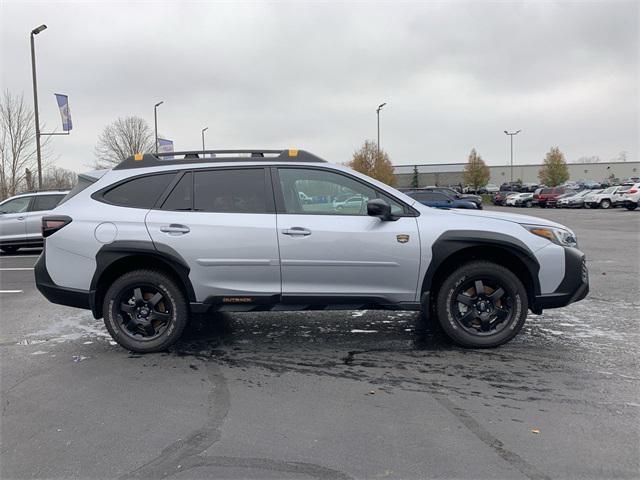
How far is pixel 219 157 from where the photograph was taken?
518cm

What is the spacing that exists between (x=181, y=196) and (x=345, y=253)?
166cm

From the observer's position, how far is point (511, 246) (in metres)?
4.75

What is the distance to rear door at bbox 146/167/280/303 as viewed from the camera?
471 centimetres

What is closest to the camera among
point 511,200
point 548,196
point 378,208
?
point 378,208

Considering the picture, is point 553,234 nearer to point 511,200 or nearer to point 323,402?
point 323,402

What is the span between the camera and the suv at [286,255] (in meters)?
4.72

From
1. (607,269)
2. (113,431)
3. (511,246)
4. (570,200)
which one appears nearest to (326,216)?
(511,246)

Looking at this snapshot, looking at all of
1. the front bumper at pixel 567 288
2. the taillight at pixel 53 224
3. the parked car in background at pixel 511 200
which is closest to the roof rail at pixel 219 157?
the taillight at pixel 53 224

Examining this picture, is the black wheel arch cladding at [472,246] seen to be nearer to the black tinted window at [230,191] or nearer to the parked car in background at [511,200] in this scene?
the black tinted window at [230,191]

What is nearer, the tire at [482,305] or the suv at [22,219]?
the tire at [482,305]

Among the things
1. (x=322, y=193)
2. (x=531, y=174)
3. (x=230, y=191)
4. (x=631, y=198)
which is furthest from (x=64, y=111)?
(x=531, y=174)

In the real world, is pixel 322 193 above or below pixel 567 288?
above

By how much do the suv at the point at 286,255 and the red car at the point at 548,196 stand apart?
41.0 metres

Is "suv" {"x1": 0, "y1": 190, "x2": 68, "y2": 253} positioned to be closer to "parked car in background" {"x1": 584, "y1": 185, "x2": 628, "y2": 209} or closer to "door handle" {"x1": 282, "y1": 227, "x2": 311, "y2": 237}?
"door handle" {"x1": 282, "y1": 227, "x2": 311, "y2": 237}
